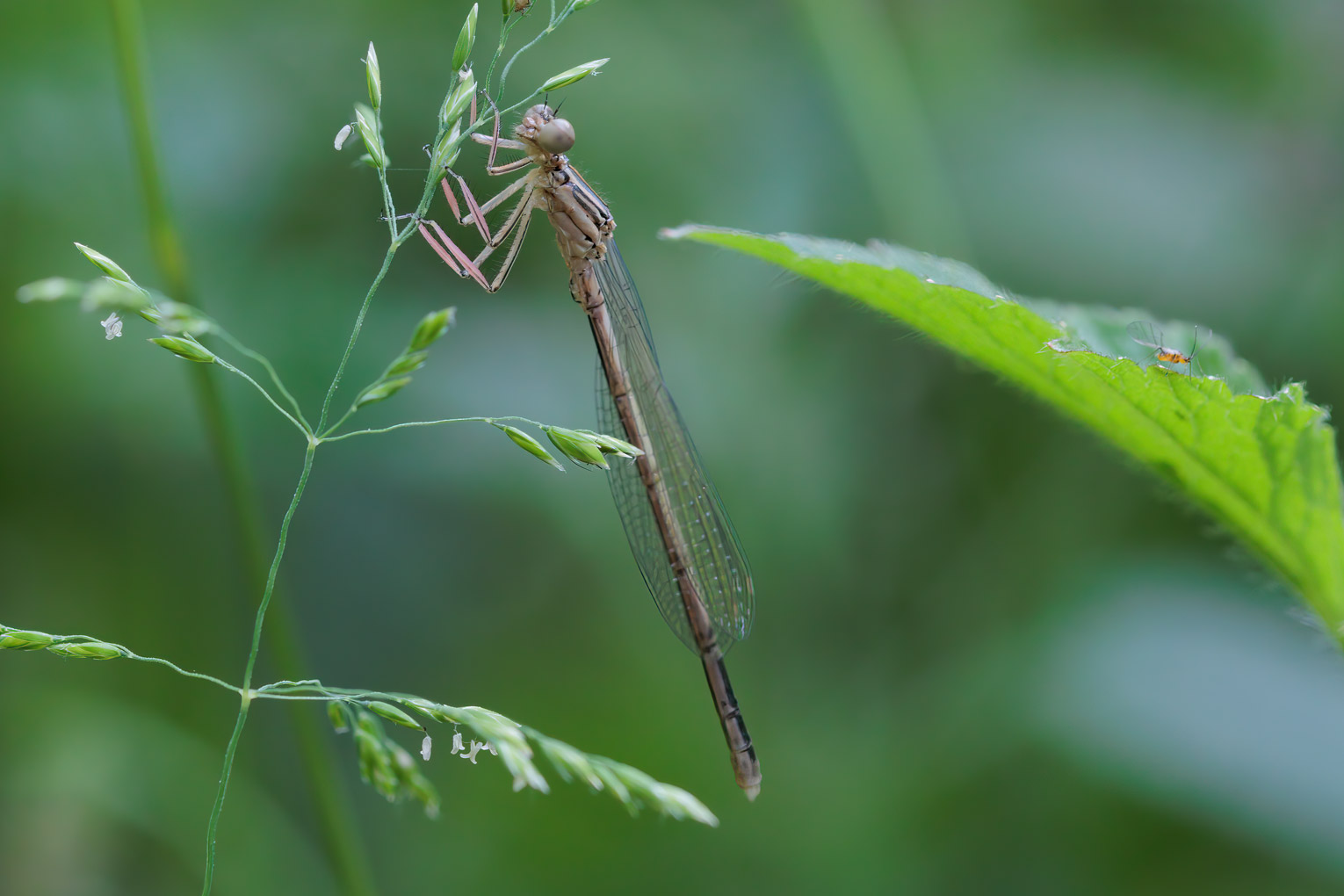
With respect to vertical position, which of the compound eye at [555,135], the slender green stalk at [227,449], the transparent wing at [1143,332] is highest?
the compound eye at [555,135]

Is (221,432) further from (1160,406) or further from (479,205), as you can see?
(1160,406)

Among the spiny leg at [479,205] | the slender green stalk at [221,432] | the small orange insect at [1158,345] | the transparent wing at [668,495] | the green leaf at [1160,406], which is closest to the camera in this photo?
the green leaf at [1160,406]

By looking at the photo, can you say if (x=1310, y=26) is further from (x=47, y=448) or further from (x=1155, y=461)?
(x=47, y=448)

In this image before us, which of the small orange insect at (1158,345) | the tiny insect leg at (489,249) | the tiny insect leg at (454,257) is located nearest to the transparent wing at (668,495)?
the tiny insect leg at (489,249)

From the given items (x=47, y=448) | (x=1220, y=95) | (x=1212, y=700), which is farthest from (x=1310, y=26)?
(x=47, y=448)

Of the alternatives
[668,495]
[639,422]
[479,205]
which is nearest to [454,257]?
[479,205]

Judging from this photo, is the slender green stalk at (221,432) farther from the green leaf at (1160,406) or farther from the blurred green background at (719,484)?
the green leaf at (1160,406)
